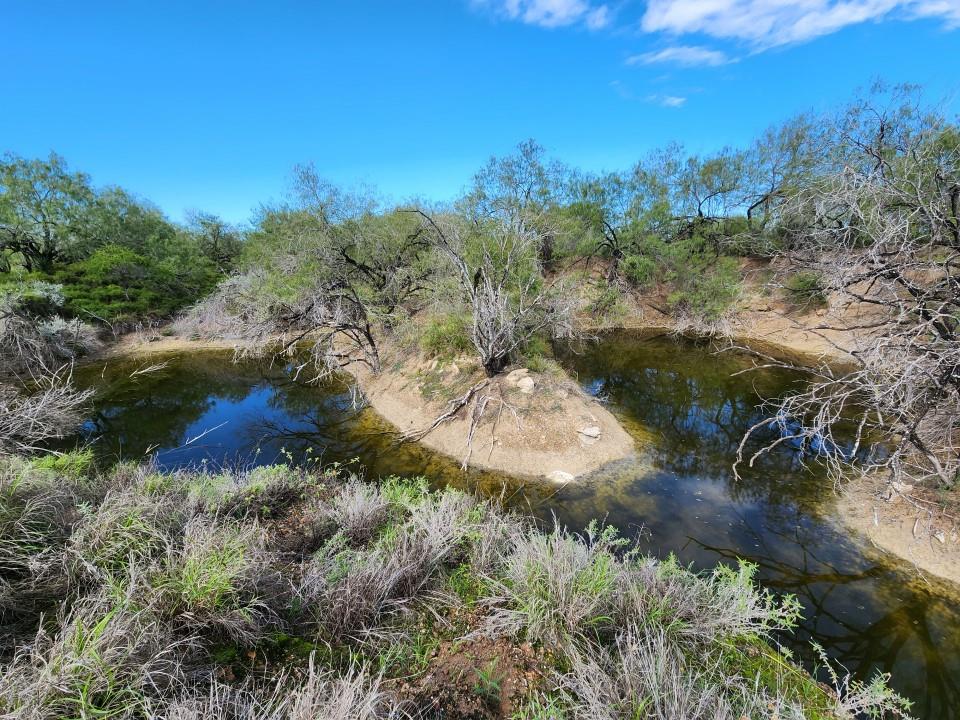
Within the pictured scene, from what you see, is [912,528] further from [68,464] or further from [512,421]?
[68,464]

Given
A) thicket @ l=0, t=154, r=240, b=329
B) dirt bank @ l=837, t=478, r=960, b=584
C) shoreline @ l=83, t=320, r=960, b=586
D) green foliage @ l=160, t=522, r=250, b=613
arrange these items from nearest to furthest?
green foliage @ l=160, t=522, r=250, b=613 → dirt bank @ l=837, t=478, r=960, b=584 → shoreline @ l=83, t=320, r=960, b=586 → thicket @ l=0, t=154, r=240, b=329

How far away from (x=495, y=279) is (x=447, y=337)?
8.41 feet

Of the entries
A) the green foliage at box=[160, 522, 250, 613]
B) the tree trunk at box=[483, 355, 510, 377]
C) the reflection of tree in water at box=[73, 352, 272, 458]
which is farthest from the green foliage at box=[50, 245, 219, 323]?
the green foliage at box=[160, 522, 250, 613]

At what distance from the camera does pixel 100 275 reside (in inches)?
782

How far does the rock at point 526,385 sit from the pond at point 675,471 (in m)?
2.70

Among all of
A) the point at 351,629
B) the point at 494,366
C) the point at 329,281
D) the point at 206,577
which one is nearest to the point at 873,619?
the point at 351,629

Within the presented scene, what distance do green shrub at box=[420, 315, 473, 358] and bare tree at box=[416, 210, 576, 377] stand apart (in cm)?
78

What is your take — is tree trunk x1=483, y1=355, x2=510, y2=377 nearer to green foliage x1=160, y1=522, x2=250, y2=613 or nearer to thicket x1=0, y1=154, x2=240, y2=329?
green foliage x1=160, y1=522, x2=250, y2=613

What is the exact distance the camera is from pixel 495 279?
11500 millimetres

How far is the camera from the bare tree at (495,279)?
10.4 metres

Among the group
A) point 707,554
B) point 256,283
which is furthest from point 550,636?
point 256,283

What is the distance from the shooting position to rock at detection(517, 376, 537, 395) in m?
10.4

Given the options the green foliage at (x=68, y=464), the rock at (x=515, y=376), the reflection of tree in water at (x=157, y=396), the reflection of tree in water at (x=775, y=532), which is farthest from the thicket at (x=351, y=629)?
the reflection of tree in water at (x=157, y=396)

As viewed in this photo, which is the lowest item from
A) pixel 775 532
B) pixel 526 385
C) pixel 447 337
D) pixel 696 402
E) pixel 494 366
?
pixel 775 532
